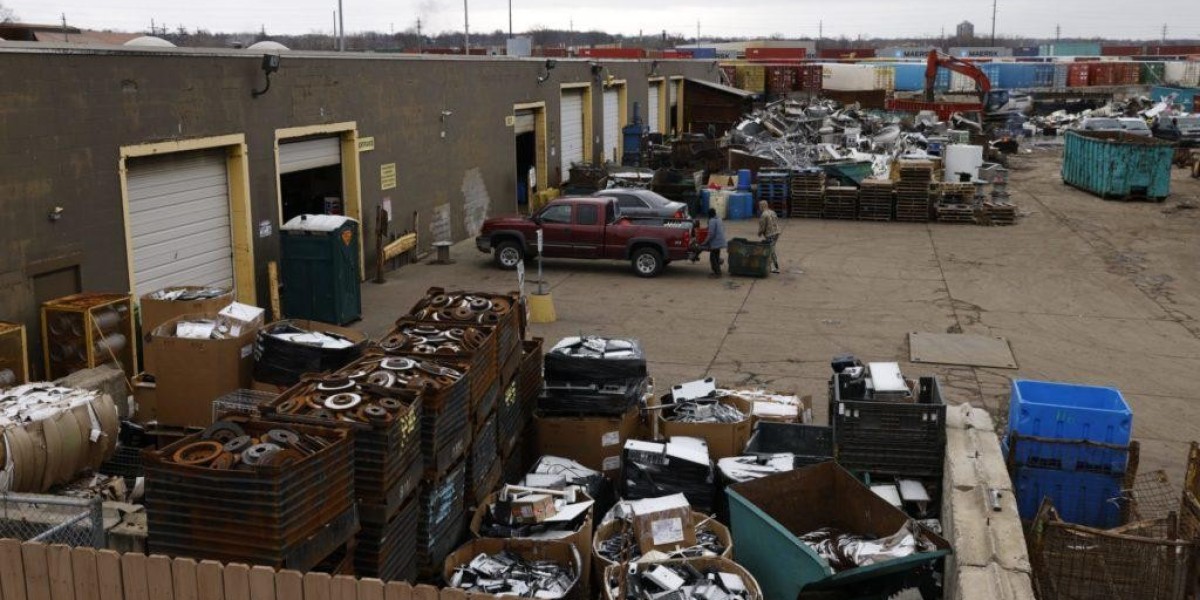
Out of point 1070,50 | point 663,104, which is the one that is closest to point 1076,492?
point 663,104

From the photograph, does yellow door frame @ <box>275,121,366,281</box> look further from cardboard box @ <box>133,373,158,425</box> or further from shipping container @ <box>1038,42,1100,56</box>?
shipping container @ <box>1038,42,1100,56</box>

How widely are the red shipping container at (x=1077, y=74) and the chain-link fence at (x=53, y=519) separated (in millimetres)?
81027

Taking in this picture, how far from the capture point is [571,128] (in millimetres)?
32906

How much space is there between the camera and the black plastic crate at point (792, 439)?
9516 mm

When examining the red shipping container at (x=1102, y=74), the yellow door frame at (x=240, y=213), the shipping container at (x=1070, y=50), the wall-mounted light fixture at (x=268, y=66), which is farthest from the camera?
the shipping container at (x=1070, y=50)

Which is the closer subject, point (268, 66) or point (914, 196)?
point (268, 66)

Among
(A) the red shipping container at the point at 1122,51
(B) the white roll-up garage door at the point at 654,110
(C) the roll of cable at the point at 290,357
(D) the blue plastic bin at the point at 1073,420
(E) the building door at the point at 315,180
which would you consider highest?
(A) the red shipping container at the point at 1122,51

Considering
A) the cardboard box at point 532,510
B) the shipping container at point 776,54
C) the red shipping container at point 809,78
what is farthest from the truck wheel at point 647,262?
the shipping container at point 776,54

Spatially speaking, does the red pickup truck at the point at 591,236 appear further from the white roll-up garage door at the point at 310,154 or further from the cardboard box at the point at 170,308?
the cardboard box at the point at 170,308

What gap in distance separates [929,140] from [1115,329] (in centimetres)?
2248

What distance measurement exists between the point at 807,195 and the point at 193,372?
844 inches

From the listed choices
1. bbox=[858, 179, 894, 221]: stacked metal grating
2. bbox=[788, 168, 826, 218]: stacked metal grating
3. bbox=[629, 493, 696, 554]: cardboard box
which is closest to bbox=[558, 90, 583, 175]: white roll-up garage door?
bbox=[788, 168, 826, 218]: stacked metal grating

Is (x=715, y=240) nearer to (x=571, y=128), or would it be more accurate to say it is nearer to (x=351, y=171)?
(x=351, y=171)

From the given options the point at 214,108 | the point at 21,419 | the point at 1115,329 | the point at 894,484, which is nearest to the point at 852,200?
the point at 1115,329
